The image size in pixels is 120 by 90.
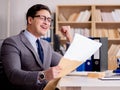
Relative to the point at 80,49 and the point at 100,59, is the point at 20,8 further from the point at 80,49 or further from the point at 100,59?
the point at 80,49

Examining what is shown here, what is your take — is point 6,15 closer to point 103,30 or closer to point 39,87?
point 103,30

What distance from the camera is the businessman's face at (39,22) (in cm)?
189

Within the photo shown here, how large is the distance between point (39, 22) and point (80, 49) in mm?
759

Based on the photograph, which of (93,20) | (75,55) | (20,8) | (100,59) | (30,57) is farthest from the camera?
(20,8)

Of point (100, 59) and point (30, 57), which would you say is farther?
point (100, 59)

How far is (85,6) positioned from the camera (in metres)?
4.84

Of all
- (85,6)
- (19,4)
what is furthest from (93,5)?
(19,4)

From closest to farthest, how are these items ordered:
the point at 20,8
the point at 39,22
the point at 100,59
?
the point at 39,22, the point at 100,59, the point at 20,8

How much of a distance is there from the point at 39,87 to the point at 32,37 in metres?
0.41

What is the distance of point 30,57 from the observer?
1.72 m

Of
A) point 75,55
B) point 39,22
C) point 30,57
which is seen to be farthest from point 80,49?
point 39,22

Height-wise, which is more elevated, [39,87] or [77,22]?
[77,22]

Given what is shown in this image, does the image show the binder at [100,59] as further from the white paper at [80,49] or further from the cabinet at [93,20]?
the cabinet at [93,20]

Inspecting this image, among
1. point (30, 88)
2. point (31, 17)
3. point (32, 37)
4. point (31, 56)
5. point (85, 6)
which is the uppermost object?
point (85, 6)
